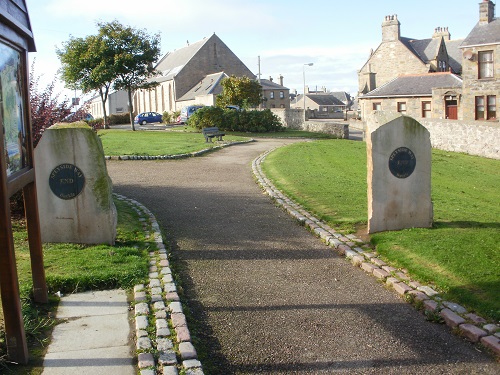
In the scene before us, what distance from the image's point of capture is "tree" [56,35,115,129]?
41625 mm

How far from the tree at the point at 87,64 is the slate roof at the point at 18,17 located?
3701 centimetres

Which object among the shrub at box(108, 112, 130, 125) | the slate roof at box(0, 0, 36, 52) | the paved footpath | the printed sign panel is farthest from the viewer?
the shrub at box(108, 112, 130, 125)

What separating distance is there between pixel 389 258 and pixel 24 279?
4824 millimetres

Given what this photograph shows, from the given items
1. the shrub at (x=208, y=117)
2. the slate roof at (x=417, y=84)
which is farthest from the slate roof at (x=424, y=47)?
the shrub at (x=208, y=117)

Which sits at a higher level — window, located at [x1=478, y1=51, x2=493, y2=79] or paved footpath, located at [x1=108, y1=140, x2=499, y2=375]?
window, located at [x1=478, y1=51, x2=493, y2=79]

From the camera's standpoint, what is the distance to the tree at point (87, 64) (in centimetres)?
4162

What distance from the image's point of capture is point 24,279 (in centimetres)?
697

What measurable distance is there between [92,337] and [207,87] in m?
68.2

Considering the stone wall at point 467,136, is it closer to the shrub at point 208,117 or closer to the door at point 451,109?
the shrub at point 208,117

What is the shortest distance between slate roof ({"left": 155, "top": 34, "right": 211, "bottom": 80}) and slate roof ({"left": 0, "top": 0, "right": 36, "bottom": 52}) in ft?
241

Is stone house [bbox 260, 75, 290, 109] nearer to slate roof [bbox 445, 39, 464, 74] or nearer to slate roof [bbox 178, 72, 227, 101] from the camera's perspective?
slate roof [bbox 178, 72, 227, 101]

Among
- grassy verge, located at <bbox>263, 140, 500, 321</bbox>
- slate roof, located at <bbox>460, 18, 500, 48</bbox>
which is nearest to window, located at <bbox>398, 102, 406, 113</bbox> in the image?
slate roof, located at <bbox>460, 18, 500, 48</bbox>

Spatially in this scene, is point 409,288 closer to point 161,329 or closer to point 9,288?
point 161,329

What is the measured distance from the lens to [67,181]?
8.71 meters
